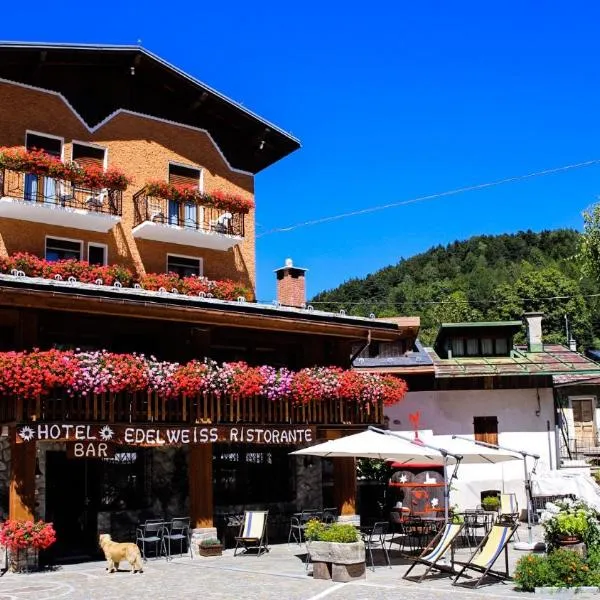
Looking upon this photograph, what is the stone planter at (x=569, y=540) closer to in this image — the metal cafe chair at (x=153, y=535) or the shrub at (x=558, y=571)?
the shrub at (x=558, y=571)

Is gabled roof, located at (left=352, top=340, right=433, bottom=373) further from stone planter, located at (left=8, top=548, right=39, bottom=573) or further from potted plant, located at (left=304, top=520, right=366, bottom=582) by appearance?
stone planter, located at (left=8, top=548, right=39, bottom=573)

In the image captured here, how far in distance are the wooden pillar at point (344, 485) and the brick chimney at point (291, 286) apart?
602 centimetres

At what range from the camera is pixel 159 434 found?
17.7 metres

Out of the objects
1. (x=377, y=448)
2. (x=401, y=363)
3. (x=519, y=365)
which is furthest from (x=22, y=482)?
(x=519, y=365)

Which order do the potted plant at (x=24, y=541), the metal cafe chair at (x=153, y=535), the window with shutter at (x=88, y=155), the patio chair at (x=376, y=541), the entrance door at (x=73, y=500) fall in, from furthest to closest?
the window with shutter at (x=88, y=155)
the entrance door at (x=73, y=500)
the metal cafe chair at (x=153, y=535)
the patio chair at (x=376, y=541)
the potted plant at (x=24, y=541)

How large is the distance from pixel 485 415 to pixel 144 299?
48.9ft

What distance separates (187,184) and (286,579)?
1378cm

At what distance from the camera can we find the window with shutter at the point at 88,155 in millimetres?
23094

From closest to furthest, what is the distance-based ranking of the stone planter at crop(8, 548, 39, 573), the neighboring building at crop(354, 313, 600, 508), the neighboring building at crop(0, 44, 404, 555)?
1. the stone planter at crop(8, 548, 39, 573)
2. the neighboring building at crop(0, 44, 404, 555)
3. the neighboring building at crop(354, 313, 600, 508)

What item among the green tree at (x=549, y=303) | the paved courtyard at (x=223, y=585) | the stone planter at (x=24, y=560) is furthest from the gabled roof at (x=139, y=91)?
the green tree at (x=549, y=303)

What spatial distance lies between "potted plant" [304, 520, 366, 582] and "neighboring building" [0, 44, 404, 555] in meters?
4.60

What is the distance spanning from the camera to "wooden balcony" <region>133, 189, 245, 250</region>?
23.5 m

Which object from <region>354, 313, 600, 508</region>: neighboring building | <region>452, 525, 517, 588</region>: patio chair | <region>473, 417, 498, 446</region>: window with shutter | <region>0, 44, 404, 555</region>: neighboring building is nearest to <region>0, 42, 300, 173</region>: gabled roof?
<region>0, 44, 404, 555</region>: neighboring building

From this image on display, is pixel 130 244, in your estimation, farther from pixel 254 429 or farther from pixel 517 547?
pixel 517 547
